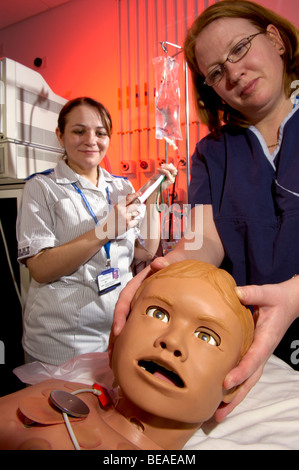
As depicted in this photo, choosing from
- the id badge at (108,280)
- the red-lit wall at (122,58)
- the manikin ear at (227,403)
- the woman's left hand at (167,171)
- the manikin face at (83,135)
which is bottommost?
the manikin ear at (227,403)

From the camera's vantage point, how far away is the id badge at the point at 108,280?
1480mm

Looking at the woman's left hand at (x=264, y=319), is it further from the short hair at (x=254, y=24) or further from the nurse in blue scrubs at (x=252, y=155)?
the short hair at (x=254, y=24)

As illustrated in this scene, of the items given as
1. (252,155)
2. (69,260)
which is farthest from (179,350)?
(69,260)

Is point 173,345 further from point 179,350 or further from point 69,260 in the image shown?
point 69,260

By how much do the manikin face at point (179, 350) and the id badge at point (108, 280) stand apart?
2.45 feet

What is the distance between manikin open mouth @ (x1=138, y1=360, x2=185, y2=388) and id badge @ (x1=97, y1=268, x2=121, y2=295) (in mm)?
782

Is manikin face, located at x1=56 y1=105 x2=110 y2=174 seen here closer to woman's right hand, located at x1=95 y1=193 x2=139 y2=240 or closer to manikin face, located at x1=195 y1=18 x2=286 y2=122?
woman's right hand, located at x1=95 y1=193 x2=139 y2=240

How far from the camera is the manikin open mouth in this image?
67cm

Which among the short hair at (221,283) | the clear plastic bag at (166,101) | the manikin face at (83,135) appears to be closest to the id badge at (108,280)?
the manikin face at (83,135)

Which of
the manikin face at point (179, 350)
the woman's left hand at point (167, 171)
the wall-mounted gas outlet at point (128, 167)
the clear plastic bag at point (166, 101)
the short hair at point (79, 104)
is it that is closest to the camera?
the manikin face at point (179, 350)

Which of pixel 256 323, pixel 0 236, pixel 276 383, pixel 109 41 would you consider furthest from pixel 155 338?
pixel 109 41

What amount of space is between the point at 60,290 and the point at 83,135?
81 cm
